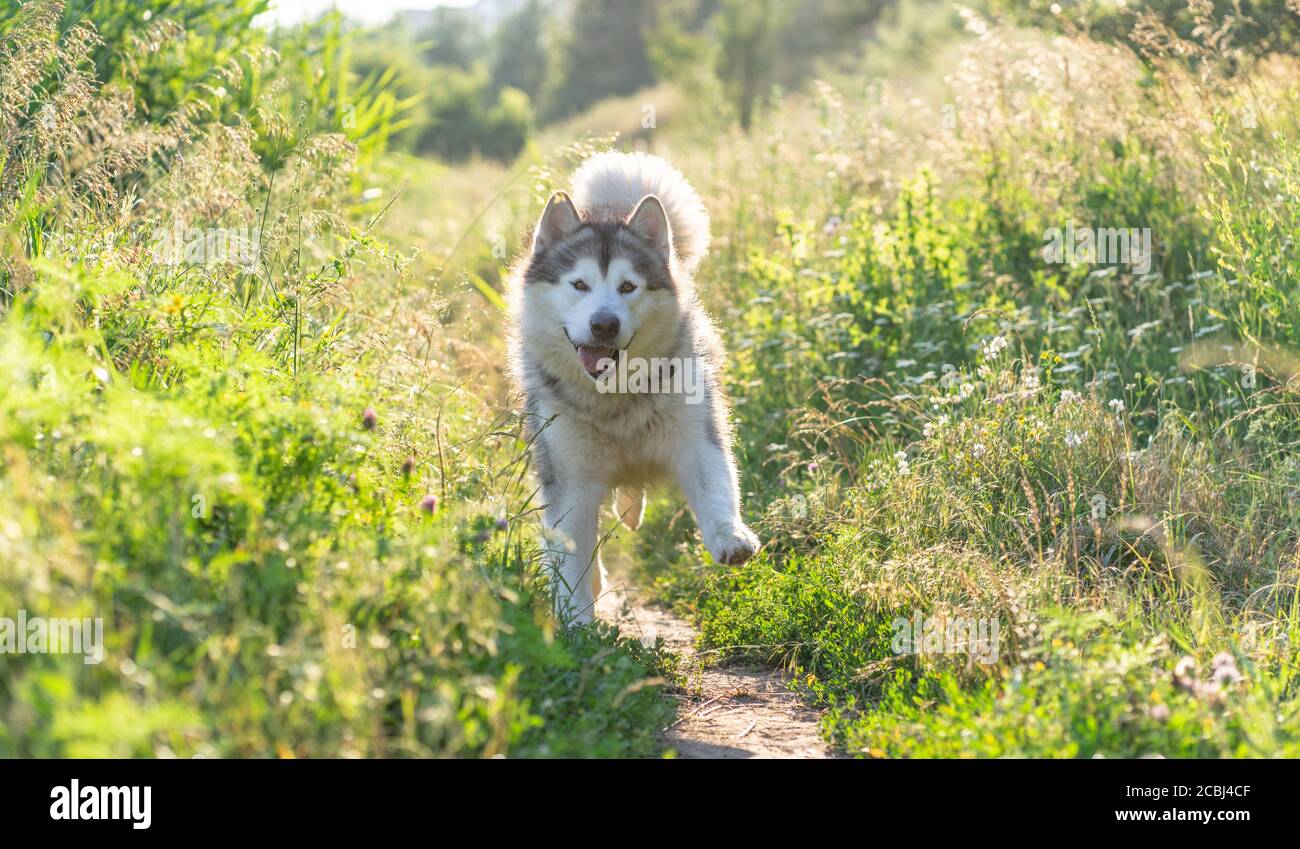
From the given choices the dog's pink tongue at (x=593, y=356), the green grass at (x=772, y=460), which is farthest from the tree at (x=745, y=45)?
the dog's pink tongue at (x=593, y=356)

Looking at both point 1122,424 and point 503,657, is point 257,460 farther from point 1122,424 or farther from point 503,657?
point 1122,424

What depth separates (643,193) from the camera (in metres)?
5.94

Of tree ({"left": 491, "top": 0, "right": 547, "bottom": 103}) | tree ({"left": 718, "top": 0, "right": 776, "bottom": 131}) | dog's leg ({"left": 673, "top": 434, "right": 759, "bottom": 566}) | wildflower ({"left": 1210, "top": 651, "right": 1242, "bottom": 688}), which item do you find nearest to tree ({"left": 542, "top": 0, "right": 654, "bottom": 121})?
tree ({"left": 491, "top": 0, "right": 547, "bottom": 103})

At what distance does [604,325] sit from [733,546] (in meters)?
1.04

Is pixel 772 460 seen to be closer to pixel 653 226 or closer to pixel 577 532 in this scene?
pixel 653 226

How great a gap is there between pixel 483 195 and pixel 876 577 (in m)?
9.67

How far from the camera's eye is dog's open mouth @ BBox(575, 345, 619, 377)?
4715 millimetres

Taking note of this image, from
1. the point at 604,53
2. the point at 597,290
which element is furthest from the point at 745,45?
the point at 597,290

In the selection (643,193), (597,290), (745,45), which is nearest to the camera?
(597,290)

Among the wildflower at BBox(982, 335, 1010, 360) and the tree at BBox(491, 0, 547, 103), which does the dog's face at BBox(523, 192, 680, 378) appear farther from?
the tree at BBox(491, 0, 547, 103)

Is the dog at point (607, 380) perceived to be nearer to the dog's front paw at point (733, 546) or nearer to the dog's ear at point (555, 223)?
the dog's ear at point (555, 223)

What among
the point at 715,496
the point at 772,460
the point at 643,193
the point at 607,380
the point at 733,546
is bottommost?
the point at 733,546

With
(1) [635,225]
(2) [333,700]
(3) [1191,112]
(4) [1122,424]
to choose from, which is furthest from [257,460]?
(3) [1191,112]

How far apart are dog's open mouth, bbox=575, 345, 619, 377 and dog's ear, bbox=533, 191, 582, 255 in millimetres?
710
